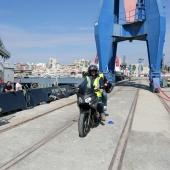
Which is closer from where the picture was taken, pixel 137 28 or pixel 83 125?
pixel 83 125

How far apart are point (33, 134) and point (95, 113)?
1919 millimetres

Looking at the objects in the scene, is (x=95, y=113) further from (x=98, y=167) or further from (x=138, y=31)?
(x=138, y=31)

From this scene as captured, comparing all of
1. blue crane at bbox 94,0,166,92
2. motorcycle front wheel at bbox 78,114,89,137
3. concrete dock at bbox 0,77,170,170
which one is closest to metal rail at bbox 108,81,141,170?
concrete dock at bbox 0,77,170,170

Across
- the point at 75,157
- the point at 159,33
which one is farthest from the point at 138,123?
the point at 159,33

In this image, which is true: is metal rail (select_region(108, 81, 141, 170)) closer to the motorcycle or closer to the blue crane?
the motorcycle

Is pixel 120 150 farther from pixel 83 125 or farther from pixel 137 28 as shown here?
pixel 137 28

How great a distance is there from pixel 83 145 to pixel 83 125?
2.48ft

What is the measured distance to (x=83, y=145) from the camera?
557cm

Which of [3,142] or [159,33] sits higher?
[159,33]

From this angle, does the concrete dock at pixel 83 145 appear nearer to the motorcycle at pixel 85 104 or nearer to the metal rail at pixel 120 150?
the metal rail at pixel 120 150

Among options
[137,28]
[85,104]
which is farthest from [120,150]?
[137,28]

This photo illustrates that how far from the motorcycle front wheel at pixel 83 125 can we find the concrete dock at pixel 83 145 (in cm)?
14

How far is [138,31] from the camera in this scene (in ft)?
81.0

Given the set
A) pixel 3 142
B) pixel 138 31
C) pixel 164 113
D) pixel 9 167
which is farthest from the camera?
pixel 138 31
